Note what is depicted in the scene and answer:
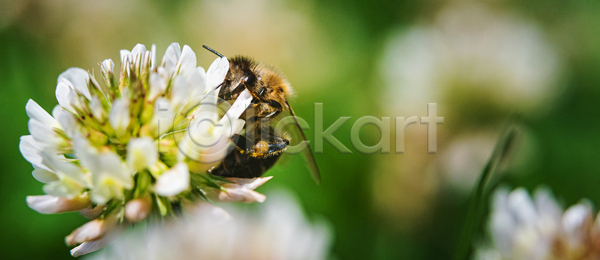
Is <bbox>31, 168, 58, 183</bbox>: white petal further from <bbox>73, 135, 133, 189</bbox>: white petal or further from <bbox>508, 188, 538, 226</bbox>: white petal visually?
<bbox>508, 188, 538, 226</bbox>: white petal

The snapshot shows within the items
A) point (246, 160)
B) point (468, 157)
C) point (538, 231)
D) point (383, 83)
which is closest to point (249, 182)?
point (246, 160)

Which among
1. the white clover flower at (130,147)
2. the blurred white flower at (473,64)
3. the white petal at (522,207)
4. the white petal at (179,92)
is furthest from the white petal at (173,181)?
the blurred white flower at (473,64)

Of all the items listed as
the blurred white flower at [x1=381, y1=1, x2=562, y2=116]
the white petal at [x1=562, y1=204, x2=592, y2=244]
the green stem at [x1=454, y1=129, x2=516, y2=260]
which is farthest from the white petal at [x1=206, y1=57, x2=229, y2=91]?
the blurred white flower at [x1=381, y1=1, x2=562, y2=116]

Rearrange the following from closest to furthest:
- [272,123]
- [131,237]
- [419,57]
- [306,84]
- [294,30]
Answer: [131,237] < [272,123] < [306,84] < [419,57] < [294,30]

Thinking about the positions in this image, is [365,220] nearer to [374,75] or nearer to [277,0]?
[374,75]

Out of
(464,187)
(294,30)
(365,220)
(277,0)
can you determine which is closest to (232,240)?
(365,220)

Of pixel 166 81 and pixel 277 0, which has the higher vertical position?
pixel 277 0

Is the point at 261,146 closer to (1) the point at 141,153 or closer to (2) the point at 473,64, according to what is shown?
(1) the point at 141,153
